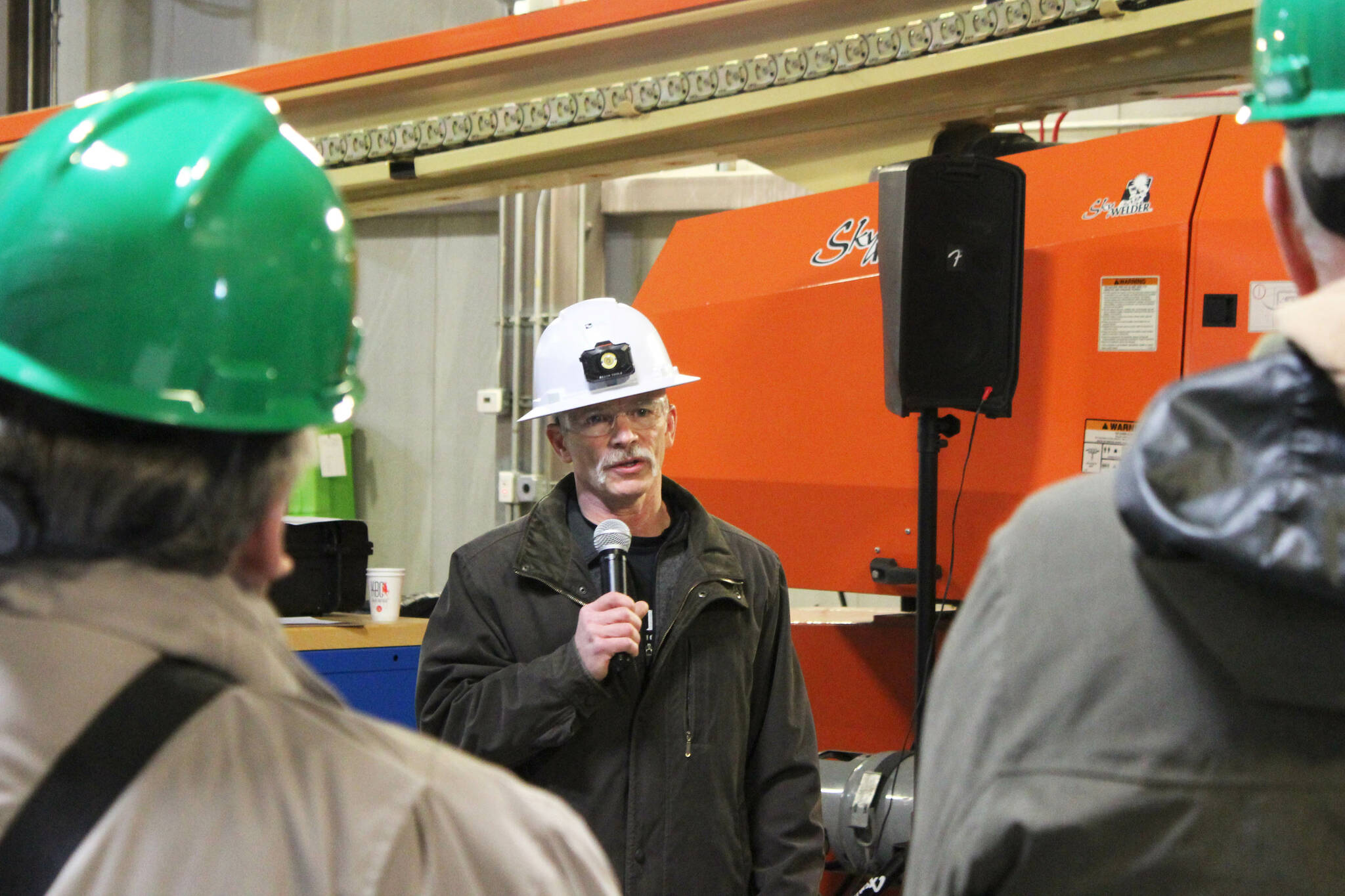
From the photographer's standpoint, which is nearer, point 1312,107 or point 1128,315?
point 1312,107

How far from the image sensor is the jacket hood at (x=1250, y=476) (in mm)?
686

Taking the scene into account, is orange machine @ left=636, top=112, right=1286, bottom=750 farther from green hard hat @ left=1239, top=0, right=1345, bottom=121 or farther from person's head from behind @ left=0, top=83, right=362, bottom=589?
person's head from behind @ left=0, top=83, right=362, bottom=589

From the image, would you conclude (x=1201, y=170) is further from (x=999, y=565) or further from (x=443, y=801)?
(x=443, y=801)

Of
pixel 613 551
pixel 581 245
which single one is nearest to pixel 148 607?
pixel 613 551

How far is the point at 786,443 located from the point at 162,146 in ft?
8.47

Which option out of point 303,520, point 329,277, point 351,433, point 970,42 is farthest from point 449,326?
point 329,277

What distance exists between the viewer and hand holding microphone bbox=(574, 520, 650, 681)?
2123 mm

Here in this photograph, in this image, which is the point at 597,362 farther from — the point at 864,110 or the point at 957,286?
the point at 864,110

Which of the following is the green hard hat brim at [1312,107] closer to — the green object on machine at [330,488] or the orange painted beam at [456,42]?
the orange painted beam at [456,42]

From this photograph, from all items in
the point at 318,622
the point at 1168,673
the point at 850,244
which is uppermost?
the point at 850,244

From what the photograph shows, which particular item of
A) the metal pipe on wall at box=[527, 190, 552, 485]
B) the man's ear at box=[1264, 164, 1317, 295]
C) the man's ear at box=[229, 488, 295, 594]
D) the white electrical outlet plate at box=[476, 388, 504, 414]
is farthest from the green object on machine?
the man's ear at box=[1264, 164, 1317, 295]

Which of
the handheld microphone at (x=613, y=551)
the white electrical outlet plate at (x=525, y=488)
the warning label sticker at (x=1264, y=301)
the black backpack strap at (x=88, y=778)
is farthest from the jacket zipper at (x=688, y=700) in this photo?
the white electrical outlet plate at (x=525, y=488)

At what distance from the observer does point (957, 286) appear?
9.37 ft

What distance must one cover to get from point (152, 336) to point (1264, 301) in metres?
2.48
